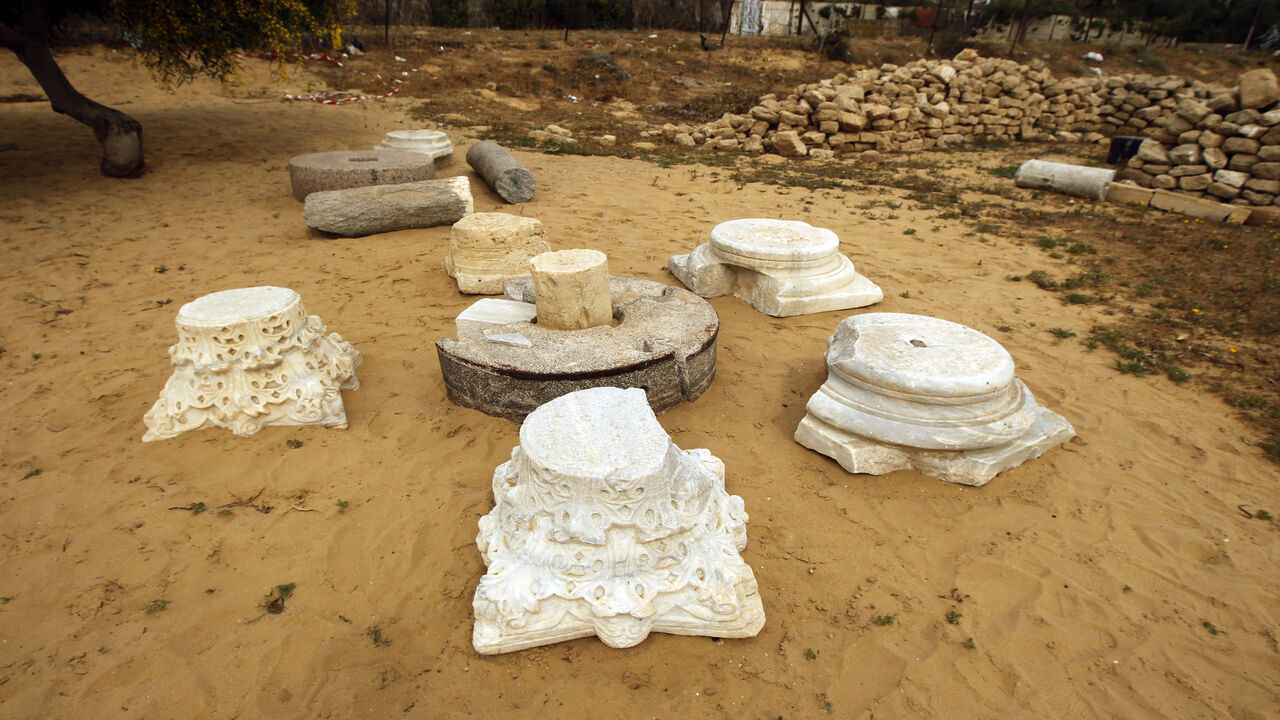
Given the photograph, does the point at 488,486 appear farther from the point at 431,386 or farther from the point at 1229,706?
the point at 1229,706

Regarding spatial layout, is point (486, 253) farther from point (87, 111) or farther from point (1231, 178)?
point (1231, 178)

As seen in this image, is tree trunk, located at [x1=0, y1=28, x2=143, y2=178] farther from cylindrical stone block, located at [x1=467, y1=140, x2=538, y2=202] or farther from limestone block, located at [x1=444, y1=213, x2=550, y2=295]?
limestone block, located at [x1=444, y1=213, x2=550, y2=295]

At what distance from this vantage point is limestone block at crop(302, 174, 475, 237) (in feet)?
20.1

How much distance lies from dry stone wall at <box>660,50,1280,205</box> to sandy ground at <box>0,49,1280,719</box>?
5346mm

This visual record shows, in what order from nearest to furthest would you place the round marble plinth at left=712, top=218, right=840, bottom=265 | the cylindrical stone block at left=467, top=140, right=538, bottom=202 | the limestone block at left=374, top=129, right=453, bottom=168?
1. the round marble plinth at left=712, top=218, right=840, bottom=265
2. the cylindrical stone block at left=467, top=140, right=538, bottom=202
3. the limestone block at left=374, top=129, right=453, bottom=168

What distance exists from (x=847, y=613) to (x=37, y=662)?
3.14m

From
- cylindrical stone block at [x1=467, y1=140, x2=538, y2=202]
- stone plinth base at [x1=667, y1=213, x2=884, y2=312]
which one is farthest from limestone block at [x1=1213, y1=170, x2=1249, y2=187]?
cylindrical stone block at [x1=467, y1=140, x2=538, y2=202]

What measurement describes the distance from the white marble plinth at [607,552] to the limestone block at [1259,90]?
33.1 feet

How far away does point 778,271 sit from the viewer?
4871 millimetres

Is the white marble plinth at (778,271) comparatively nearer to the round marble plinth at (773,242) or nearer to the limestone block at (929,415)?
the round marble plinth at (773,242)

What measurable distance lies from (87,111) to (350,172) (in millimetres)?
3720

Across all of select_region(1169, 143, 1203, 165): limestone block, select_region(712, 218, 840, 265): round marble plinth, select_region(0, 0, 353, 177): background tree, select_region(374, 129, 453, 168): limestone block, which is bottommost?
select_region(712, 218, 840, 265): round marble plinth

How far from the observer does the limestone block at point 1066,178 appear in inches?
324

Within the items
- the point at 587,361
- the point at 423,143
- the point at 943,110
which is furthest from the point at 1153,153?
the point at 423,143
